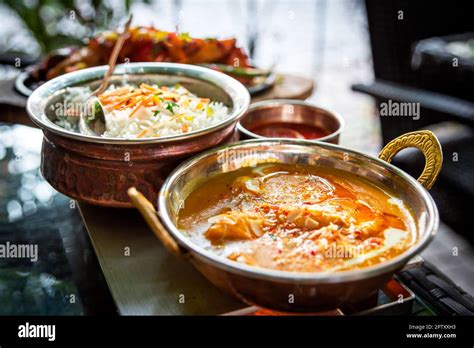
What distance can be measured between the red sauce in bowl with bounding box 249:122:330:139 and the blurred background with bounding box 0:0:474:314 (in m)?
0.65

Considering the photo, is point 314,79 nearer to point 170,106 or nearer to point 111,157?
point 170,106

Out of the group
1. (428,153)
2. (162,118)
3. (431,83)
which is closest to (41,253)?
(162,118)

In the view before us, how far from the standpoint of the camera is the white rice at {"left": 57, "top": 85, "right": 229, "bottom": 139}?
1604 millimetres

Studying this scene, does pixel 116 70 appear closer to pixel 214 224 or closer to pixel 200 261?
pixel 214 224

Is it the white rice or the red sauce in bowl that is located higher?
the white rice

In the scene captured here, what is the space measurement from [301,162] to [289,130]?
1.81ft

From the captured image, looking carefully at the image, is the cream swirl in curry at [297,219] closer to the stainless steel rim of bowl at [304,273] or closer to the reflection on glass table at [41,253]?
the stainless steel rim of bowl at [304,273]

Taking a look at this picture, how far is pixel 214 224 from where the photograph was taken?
125cm

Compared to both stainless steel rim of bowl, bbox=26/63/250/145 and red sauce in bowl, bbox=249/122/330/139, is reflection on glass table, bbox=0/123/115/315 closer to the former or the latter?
stainless steel rim of bowl, bbox=26/63/250/145

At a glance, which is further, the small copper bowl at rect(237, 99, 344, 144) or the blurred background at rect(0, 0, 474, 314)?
the small copper bowl at rect(237, 99, 344, 144)

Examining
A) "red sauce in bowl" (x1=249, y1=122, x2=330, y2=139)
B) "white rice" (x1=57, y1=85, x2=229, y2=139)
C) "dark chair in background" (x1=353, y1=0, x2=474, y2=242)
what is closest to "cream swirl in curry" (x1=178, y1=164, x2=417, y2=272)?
"white rice" (x1=57, y1=85, x2=229, y2=139)

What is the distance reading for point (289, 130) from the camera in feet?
6.81

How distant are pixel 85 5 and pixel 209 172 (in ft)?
12.0

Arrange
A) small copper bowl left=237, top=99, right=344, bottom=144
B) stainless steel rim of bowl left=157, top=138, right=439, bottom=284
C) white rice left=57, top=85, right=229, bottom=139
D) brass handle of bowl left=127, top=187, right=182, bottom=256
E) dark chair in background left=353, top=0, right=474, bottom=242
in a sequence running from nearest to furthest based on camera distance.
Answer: stainless steel rim of bowl left=157, top=138, right=439, bottom=284, brass handle of bowl left=127, top=187, right=182, bottom=256, white rice left=57, top=85, right=229, bottom=139, small copper bowl left=237, top=99, right=344, bottom=144, dark chair in background left=353, top=0, right=474, bottom=242
